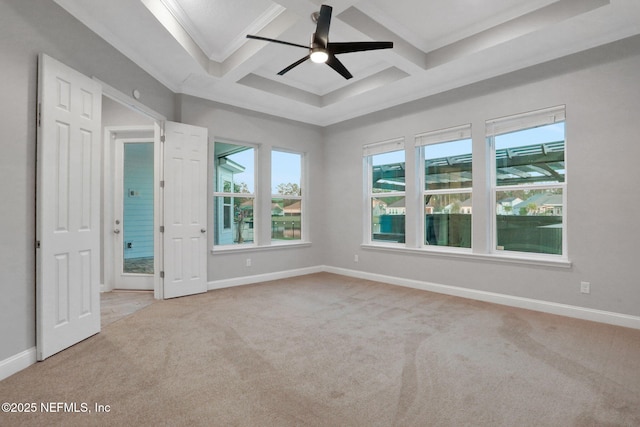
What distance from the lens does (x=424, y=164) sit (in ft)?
15.4

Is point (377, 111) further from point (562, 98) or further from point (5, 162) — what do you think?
point (5, 162)

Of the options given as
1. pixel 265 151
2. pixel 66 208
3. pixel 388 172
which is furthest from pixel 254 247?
pixel 66 208

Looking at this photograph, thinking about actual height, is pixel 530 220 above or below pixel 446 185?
below

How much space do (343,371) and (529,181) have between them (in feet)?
10.4

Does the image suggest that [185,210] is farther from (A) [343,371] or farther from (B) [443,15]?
(B) [443,15]

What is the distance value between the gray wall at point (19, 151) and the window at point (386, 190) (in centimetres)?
412

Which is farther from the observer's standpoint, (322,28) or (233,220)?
(233,220)

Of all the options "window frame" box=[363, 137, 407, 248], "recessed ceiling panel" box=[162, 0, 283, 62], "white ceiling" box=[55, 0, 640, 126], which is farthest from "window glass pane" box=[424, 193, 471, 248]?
"recessed ceiling panel" box=[162, 0, 283, 62]

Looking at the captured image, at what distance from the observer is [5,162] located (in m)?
2.14

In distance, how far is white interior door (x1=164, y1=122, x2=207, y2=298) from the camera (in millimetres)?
4105

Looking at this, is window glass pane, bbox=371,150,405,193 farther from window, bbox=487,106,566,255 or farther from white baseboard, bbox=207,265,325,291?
white baseboard, bbox=207,265,325,291

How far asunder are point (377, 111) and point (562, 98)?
8.15ft

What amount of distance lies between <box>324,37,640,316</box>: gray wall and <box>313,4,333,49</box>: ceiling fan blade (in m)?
2.51

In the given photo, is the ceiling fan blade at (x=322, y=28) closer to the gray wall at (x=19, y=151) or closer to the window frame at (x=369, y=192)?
the gray wall at (x=19, y=151)
